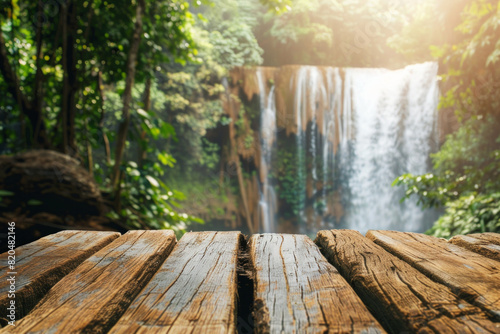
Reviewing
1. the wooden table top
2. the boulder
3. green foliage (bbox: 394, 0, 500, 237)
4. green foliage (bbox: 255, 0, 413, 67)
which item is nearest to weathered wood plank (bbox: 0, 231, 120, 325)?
the wooden table top

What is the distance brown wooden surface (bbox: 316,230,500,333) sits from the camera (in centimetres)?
66

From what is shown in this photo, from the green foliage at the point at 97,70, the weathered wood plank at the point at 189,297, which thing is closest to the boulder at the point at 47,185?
the green foliage at the point at 97,70

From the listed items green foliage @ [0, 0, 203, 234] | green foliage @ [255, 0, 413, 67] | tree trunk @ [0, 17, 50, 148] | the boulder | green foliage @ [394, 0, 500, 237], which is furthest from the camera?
green foliage @ [255, 0, 413, 67]

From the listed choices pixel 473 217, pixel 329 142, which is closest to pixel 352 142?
pixel 329 142

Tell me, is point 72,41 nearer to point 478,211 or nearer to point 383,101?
point 478,211

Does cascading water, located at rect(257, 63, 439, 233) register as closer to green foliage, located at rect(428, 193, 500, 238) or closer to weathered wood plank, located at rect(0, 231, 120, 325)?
green foliage, located at rect(428, 193, 500, 238)

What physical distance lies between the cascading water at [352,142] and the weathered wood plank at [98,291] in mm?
10307

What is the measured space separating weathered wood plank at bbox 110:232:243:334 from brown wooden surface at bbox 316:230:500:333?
0.34 m

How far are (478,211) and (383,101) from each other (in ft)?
24.4

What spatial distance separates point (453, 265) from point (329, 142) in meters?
10.7

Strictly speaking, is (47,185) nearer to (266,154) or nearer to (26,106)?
(26,106)

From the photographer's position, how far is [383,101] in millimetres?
11070

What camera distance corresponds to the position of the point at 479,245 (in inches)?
46.6

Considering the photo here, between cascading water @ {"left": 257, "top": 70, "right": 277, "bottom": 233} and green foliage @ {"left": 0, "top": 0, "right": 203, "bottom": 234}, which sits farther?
cascading water @ {"left": 257, "top": 70, "right": 277, "bottom": 233}
